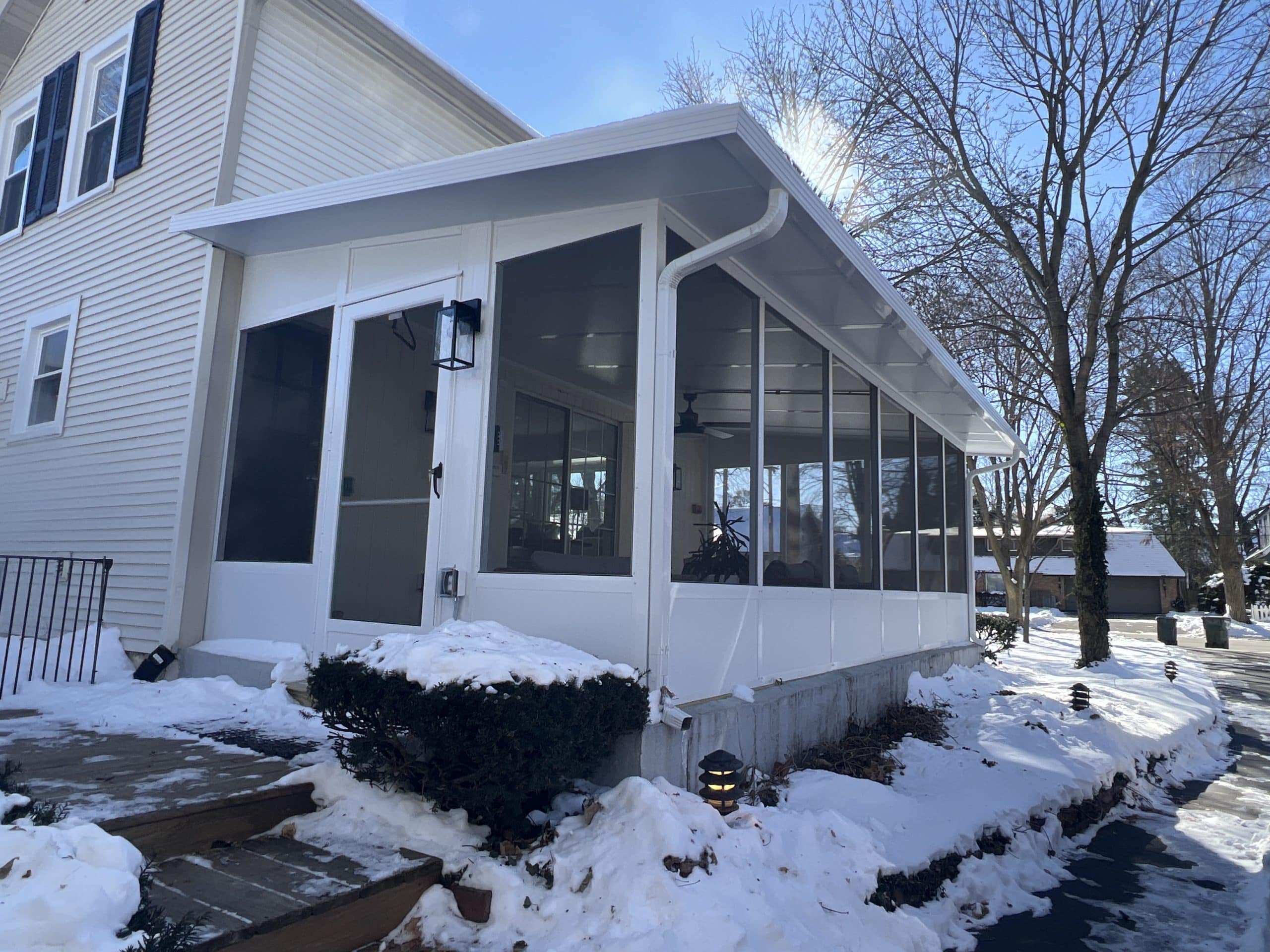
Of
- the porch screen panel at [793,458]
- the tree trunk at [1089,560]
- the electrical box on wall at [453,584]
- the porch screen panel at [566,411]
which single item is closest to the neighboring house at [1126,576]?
the tree trunk at [1089,560]

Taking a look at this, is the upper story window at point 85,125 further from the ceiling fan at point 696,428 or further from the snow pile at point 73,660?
the ceiling fan at point 696,428

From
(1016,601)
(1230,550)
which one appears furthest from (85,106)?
(1230,550)

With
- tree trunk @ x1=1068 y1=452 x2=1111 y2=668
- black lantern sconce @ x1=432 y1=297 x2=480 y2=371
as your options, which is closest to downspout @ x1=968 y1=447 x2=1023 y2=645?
tree trunk @ x1=1068 y1=452 x2=1111 y2=668

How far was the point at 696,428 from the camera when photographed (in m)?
5.84

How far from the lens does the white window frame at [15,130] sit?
8.97m

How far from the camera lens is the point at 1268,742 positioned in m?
8.50

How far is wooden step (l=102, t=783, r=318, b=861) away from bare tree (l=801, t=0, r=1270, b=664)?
11.4m

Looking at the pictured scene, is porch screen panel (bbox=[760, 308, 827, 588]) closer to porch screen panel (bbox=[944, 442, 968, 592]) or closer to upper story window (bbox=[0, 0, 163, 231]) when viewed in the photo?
porch screen panel (bbox=[944, 442, 968, 592])

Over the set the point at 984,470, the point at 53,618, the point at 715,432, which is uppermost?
the point at 984,470

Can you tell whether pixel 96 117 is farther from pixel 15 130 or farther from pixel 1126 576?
pixel 1126 576

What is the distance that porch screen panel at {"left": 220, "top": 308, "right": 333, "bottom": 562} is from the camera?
5562mm

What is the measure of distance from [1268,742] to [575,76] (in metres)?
11.3

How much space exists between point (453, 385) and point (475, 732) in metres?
2.18

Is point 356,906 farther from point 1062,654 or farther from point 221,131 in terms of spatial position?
point 1062,654
